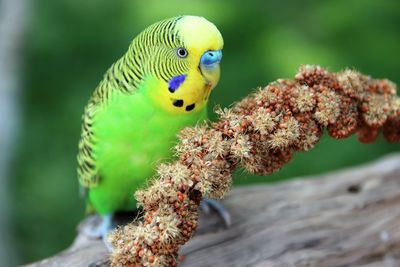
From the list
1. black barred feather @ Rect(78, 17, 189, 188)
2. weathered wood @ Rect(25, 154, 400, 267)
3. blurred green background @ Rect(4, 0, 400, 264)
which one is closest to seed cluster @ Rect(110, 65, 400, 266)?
black barred feather @ Rect(78, 17, 189, 188)

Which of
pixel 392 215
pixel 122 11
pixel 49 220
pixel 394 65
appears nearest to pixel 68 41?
pixel 122 11

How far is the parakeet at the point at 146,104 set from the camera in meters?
2.05

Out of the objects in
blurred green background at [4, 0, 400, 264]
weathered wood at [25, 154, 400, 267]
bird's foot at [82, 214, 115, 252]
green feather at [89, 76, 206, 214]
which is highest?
blurred green background at [4, 0, 400, 264]

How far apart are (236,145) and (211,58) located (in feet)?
0.98

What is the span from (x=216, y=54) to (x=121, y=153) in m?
0.54

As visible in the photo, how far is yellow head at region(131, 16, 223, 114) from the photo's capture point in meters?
2.03

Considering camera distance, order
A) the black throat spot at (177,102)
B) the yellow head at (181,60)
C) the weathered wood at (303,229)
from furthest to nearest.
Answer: the weathered wood at (303,229) < the black throat spot at (177,102) < the yellow head at (181,60)

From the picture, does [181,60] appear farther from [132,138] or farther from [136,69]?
[132,138]

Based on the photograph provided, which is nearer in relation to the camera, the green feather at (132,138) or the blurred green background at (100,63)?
the green feather at (132,138)

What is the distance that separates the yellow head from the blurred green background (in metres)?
1.95

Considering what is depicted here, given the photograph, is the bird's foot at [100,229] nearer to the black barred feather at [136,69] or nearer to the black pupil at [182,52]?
the black barred feather at [136,69]

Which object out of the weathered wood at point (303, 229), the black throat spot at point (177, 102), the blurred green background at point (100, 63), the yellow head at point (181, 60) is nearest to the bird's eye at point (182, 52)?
the yellow head at point (181, 60)

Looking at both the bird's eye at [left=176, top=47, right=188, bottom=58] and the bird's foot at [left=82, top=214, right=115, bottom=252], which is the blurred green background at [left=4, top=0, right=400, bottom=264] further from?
the bird's eye at [left=176, top=47, right=188, bottom=58]

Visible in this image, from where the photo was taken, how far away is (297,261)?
8.15 feet
